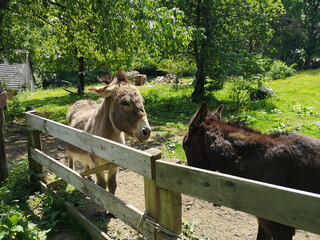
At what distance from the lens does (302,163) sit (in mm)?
2398

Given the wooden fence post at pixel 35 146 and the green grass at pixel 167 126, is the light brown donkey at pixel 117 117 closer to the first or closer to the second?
the wooden fence post at pixel 35 146

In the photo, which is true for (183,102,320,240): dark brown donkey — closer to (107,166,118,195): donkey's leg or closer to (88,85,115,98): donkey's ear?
(88,85,115,98): donkey's ear

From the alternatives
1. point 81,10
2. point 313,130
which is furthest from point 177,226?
point 313,130

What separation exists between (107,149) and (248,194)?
1688 mm

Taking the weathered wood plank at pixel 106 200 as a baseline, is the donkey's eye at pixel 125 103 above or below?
above

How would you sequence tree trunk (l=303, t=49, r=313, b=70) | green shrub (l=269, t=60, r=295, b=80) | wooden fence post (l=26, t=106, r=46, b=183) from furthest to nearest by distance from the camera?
tree trunk (l=303, t=49, r=313, b=70)
green shrub (l=269, t=60, r=295, b=80)
wooden fence post (l=26, t=106, r=46, b=183)

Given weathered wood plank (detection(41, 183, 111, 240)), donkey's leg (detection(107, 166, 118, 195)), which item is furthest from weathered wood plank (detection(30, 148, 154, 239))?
donkey's leg (detection(107, 166, 118, 195))

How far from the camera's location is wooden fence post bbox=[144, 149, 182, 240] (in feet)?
6.39

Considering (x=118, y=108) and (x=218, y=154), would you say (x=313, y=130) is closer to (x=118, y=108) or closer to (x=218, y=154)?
(x=218, y=154)

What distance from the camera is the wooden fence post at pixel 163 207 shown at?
1.95 meters

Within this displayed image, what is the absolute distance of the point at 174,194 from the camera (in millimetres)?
1935

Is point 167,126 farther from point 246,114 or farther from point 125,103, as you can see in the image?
point 125,103

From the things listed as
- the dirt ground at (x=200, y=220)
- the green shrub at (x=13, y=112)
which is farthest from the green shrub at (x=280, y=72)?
the dirt ground at (x=200, y=220)

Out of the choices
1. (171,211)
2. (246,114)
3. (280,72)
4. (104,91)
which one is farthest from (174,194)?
(280,72)
